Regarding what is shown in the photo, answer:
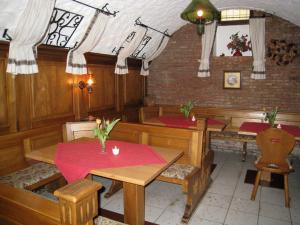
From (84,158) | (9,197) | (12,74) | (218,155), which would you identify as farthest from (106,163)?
(218,155)

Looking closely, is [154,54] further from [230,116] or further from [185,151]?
[185,151]

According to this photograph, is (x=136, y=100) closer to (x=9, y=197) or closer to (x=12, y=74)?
(x=12, y=74)

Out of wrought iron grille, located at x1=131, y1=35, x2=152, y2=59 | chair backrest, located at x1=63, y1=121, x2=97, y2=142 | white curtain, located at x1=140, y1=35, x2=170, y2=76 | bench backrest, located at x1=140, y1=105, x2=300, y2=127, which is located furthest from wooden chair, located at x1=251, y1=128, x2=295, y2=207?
white curtain, located at x1=140, y1=35, x2=170, y2=76

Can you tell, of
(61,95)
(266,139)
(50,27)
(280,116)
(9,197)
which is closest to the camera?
(9,197)

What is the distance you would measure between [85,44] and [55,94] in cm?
111

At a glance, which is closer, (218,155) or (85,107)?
(85,107)

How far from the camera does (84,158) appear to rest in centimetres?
328

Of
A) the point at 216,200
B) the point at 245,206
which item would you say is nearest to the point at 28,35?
the point at 216,200

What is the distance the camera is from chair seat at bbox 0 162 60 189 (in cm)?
355

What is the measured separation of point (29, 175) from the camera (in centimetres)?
378

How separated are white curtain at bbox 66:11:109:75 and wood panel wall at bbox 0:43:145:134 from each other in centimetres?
18

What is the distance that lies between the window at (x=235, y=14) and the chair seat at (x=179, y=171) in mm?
4638

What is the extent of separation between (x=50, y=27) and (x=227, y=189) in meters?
4.14

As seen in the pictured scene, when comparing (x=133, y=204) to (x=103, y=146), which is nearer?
(x=133, y=204)
